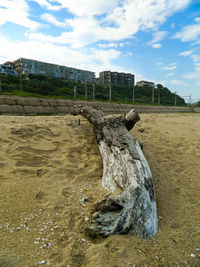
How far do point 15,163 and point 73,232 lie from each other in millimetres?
1572

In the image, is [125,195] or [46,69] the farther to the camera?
[46,69]

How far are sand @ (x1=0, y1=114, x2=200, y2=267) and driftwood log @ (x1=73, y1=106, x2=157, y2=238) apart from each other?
103 mm

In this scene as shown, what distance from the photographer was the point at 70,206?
1.93 meters

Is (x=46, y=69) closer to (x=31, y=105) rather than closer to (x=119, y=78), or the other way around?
(x=119, y=78)

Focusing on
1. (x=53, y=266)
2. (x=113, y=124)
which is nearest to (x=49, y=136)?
(x=113, y=124)

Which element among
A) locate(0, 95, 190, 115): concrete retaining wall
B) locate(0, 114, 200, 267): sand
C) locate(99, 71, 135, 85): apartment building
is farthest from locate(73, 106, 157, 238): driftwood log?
locate(99, 71, 135, 85): apartment building

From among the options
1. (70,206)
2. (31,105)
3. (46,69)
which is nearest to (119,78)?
(46,69)

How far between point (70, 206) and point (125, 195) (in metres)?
0.67

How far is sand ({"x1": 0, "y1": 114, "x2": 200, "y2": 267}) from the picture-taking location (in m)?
1.36

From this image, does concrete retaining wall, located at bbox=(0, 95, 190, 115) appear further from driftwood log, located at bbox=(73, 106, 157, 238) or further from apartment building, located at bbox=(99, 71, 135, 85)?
apartment building, located at bbox=(99, 71, 135, 85)

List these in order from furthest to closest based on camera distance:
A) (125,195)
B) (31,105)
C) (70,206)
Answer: (31,105)
(70,206)
(125,195)

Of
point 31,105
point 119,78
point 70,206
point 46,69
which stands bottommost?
point 70,206

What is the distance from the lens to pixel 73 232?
5.21ft

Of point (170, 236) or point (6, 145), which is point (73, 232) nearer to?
point (170, 236)
